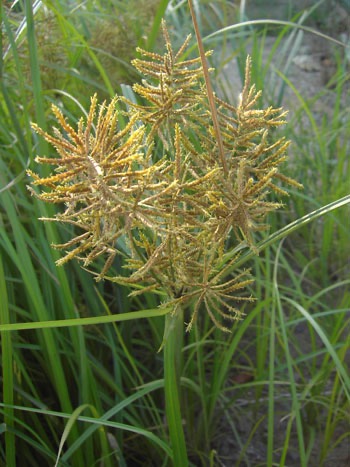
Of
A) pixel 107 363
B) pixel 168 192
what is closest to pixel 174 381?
pixel 168 192

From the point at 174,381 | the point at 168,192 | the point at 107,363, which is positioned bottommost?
the point at 107,363

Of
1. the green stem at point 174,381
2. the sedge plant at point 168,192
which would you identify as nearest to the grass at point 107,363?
the green stem at point 174,381

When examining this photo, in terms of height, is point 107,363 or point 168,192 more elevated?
point 168,192

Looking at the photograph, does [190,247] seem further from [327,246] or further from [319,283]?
[319,283]

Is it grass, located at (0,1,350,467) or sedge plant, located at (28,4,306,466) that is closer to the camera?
sedge plant, located at (28,4,306,466)

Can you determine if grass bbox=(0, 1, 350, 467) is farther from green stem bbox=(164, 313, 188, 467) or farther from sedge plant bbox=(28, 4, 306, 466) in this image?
sedge plant bbox=(28, 4, 306, 466)

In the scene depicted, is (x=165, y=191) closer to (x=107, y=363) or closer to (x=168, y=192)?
(x=168, y=192)

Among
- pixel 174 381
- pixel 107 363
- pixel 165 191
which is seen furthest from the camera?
pixel 107 363

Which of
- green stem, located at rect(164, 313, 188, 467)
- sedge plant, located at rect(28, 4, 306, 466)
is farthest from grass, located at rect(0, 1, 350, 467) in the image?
sedge plant, located at rect(28, 4, 306, 466)
